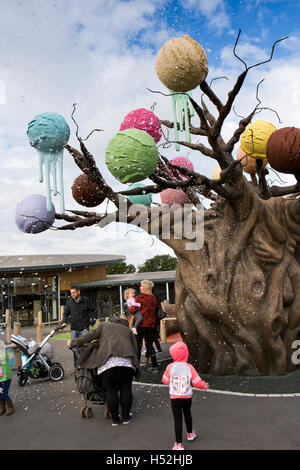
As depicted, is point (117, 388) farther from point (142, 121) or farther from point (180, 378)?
point (142, 121)

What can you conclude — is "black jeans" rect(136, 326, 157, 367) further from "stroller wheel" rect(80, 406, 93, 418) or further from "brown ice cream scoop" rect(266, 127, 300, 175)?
"brown ice cream scoop" rect(266, 127, 300, 175)

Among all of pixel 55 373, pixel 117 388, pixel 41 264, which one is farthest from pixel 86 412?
pixel 41 264

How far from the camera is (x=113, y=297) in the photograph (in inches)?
1005

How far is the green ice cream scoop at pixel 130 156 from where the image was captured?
481 centimetres

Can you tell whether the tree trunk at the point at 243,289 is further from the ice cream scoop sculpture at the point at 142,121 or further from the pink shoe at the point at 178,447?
the pink shoe at the point at 178,447

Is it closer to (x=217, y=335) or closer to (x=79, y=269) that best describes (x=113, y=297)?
(x=79, y=269)

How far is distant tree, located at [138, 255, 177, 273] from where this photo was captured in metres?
48.3

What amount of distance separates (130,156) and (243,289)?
315 cm

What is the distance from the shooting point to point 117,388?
4.79 meters

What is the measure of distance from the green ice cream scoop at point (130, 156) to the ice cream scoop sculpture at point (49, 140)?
101cm

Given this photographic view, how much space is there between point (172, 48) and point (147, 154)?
1.22 metres

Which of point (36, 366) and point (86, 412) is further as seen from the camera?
point (36, 366)

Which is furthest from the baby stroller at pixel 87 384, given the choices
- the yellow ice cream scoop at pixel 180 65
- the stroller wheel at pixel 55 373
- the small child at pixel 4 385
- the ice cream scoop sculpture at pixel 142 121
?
the yellow ice cream scoop at pixel 180 65
